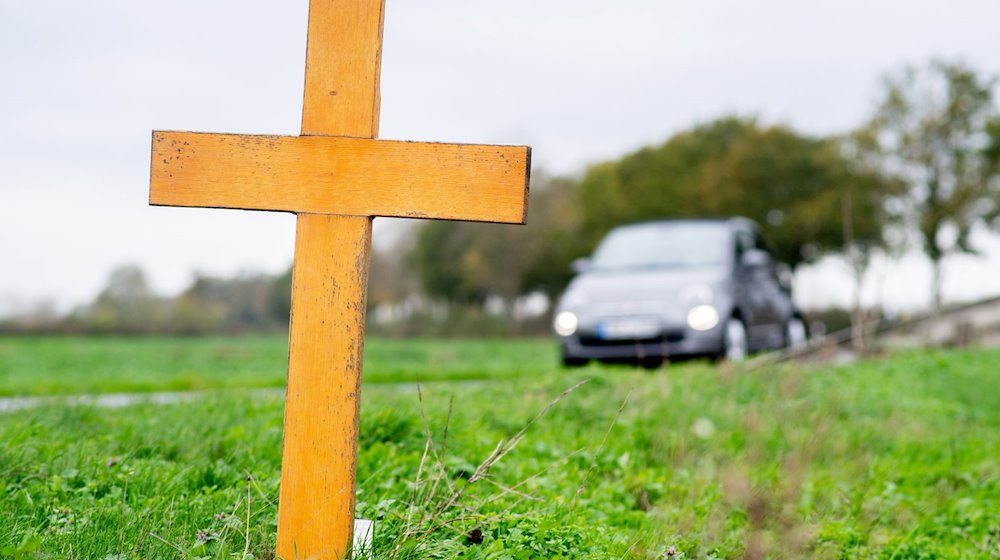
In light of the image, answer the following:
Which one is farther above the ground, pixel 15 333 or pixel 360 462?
pixel 360 462

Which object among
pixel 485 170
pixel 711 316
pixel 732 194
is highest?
pixel 732 194

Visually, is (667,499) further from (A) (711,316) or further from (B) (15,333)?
(B) (15,333)

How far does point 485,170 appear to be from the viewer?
2.89m

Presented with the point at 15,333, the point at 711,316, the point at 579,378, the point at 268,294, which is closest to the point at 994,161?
the point at 711,316

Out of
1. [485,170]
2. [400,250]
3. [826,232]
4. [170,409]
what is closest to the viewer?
[485,170]

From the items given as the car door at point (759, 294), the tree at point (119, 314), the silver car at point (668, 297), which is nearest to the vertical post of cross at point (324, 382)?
the silver car at point (668, 297)

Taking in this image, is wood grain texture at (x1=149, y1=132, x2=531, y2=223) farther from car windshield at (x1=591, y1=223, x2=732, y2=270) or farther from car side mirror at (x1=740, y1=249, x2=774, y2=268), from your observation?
car side mirror at (x1=740, y1=249, x2=774, y2=268)

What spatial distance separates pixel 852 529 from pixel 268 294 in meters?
61.3

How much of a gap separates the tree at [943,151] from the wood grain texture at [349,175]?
30.6m

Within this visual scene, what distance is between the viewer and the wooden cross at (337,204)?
2.87 meters

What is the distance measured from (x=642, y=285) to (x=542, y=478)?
5.76 meters

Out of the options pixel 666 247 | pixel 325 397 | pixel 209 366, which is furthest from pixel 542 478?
pixel 209 366

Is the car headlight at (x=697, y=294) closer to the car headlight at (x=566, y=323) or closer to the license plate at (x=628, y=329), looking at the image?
the license plate at (x=628, y=329)

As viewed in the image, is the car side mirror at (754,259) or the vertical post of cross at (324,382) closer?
the vertical post of cross at (324,382)
